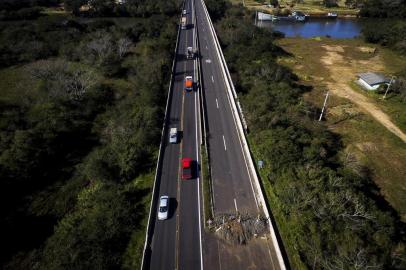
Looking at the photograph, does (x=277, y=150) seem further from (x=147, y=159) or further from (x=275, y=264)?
(x=147, y=159)

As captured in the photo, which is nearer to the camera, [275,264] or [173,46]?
[275,264]

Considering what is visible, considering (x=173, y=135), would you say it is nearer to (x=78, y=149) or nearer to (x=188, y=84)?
(x=78, y=149)

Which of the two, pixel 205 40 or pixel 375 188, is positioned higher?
pixel 205 40

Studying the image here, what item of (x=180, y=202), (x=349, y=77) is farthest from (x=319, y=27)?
(x=180, y=202)

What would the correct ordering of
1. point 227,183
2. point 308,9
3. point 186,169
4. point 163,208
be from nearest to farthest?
1. point 163,208
2. point 227,183
3. point 186,169
4. point 308,9

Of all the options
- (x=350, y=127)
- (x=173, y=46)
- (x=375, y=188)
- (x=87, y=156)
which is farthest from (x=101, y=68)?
(x=375, y=188)

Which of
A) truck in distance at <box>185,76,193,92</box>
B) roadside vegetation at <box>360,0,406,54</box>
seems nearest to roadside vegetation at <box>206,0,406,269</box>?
truck in distance at <box>185,76,193,92</box>

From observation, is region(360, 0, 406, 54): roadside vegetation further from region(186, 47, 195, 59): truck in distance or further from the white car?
the white car
